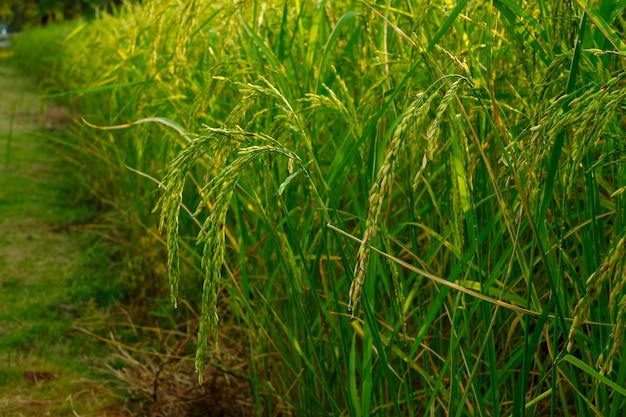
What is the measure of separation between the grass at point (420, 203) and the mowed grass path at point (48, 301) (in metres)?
0.40

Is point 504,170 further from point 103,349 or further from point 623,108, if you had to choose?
point 103,349

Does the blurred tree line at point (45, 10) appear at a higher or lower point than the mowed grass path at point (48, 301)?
lower

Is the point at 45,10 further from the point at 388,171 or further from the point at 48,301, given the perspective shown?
the point at 388,171

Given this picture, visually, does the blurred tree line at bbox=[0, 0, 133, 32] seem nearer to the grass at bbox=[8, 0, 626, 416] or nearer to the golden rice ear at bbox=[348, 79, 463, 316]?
the grass at bbox=[8, 0, 626, 416]

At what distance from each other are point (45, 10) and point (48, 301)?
22058 millimetres

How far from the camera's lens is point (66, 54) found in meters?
6.76

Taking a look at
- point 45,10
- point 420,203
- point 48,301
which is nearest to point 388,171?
point 420,203

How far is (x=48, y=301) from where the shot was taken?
284 cm

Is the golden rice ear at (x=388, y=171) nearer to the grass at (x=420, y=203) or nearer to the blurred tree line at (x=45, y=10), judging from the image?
the grass at (x=420, y=203)

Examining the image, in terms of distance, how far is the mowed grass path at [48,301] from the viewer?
6.90 feet

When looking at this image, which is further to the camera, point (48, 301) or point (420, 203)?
point (48, 301)

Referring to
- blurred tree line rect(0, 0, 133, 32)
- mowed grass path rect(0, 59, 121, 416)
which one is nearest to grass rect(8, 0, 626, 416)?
mowed grass path rect(0, 59, 121, 416)

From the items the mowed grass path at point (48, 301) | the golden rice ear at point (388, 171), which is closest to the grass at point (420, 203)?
the golden rice ear at point (388, 171)

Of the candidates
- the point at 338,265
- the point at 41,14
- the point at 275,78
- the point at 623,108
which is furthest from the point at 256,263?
the point at 41,14
